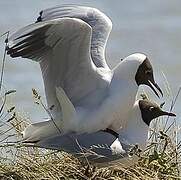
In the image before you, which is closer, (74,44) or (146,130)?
(74,44)

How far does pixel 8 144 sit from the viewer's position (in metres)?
3.88

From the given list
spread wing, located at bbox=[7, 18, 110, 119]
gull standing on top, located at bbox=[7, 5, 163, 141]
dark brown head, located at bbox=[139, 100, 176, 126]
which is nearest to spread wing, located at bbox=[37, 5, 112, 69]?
gull standing on top, located at bbox=[7, 5, 163, 141]

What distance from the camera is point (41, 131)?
13.3 feet

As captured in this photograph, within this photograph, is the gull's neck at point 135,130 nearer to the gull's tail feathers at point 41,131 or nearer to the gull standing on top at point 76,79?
the gull standing on top at point 76,79

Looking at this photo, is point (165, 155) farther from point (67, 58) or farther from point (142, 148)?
point (67, 58)

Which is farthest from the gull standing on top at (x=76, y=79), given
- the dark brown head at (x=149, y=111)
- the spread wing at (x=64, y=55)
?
the dark brown head at (x=149, y=111)

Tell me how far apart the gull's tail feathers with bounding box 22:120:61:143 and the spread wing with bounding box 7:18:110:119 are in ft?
0.25

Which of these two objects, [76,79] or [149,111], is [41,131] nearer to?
[76,79]

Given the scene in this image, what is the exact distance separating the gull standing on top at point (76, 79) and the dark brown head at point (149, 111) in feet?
0.44

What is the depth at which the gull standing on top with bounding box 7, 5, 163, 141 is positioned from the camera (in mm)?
3887

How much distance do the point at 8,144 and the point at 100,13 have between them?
3.45ft

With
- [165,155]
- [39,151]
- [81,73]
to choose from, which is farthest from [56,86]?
[165,155]

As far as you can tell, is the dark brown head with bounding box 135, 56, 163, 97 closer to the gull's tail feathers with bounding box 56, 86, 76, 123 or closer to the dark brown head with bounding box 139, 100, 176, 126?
the dark brown head with bounding box 139, 100, 176, 126

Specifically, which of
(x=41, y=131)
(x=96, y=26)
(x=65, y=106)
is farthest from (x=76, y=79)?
(x=96, y=26)
